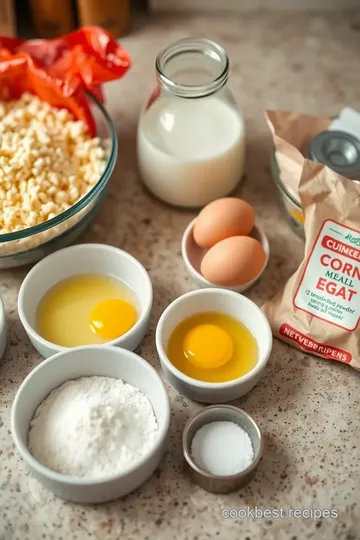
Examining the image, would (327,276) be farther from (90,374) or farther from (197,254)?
(90,374)

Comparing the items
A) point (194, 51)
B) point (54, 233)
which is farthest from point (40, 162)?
point (194, 51)

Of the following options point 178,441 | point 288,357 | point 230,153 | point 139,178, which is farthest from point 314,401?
point 139,178

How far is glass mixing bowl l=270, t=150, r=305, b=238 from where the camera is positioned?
1159 millimetres

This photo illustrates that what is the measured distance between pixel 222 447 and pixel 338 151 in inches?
21.8

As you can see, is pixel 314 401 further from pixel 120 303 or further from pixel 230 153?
pixel 230 153

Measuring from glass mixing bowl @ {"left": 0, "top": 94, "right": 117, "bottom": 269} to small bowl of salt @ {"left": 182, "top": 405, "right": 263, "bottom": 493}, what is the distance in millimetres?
395

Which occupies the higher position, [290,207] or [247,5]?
[247,5]

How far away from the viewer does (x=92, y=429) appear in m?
0.90

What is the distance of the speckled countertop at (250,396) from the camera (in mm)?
899

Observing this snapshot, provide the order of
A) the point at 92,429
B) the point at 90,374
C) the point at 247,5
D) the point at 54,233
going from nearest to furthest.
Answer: the point at 92,429 → the point at 90,374 → the point at 54,233 → the point at 247,5

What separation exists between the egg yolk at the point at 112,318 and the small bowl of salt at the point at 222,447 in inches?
7.9

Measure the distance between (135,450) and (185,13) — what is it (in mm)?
1126

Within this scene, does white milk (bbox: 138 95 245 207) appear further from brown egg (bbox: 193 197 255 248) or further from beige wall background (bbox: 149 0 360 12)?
beige wall background (bbox: 149 0 360 12)

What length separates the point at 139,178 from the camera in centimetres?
132
